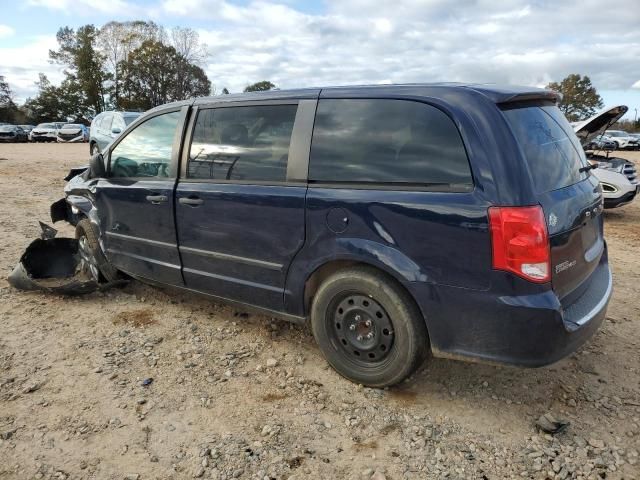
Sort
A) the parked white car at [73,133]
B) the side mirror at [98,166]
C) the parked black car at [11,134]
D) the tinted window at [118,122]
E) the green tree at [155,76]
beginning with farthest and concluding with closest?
the green tree at [155,76]
the parked black car at [11,134]
the parked white car at [73,133]
the tinted window at [118,122]
the side mirror at [98,166]

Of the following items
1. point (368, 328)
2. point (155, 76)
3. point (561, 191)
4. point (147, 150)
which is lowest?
point (368, 328)

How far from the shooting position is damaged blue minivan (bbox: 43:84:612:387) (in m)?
2.40

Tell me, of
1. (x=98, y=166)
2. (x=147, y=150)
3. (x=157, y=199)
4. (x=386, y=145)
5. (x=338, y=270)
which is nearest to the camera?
(x=386, y=145)

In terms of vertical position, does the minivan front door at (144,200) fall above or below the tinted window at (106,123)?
below

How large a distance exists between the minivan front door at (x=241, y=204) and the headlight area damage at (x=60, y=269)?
1367 mm

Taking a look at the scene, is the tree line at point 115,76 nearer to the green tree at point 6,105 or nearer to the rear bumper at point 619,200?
the green tree at point 6,105

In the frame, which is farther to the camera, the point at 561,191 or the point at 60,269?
the point at 60,269

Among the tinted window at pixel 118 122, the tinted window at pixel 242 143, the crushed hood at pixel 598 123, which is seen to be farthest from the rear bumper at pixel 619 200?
the tinted window at pixel 118 122

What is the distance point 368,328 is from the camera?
289cm

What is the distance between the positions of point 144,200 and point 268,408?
196cm

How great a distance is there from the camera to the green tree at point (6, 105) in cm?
5559

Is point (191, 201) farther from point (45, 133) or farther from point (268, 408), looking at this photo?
point (45, 133)

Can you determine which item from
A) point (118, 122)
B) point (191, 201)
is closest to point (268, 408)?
point (191, 201)

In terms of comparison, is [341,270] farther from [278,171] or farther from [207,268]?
[207,268]
